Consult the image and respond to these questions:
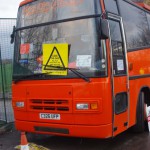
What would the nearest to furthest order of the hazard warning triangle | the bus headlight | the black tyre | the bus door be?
the bus headlight
the bus door
the hazard warning triangle
the black tyre

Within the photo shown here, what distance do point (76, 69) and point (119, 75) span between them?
2.94 feet

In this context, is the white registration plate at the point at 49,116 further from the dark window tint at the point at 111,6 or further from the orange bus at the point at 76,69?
the dark window tint at the point at 111,6

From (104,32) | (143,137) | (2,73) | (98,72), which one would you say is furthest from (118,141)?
(2,73)

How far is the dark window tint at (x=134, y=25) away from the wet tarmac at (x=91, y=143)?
81.7 inches

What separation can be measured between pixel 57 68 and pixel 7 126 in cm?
354

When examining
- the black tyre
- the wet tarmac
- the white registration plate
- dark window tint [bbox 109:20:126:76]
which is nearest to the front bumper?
the white registration plate

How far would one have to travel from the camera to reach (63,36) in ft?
22.5

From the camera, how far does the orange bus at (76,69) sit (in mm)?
6410

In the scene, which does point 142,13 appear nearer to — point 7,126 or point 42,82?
point 42,82

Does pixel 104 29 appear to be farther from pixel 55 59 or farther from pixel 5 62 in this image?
pixel 5 62

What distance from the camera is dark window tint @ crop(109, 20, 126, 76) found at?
265 inches

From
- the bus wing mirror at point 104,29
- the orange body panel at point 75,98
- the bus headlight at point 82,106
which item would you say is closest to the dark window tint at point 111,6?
the bus wing mirror at point 104,29

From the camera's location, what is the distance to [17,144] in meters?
8.03

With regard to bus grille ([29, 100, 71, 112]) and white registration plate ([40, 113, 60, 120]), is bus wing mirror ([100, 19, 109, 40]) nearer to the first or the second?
bus grille ([29, 100, 71, 112])
